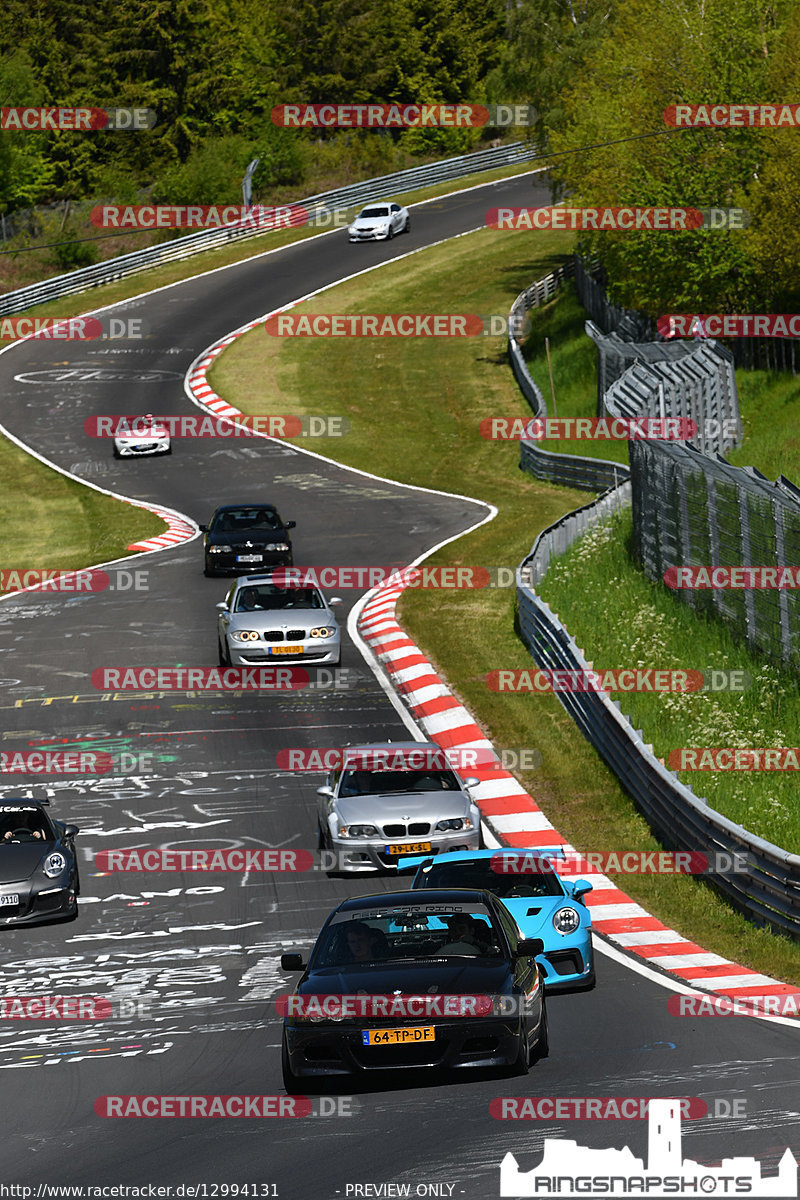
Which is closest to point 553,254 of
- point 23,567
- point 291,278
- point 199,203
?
point 291,278

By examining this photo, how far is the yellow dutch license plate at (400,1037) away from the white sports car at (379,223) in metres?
70.0

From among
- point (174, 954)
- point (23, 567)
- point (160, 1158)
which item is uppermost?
point (160, 1158)

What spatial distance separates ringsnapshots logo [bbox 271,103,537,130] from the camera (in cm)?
9862

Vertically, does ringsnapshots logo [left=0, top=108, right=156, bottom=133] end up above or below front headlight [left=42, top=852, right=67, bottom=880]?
above

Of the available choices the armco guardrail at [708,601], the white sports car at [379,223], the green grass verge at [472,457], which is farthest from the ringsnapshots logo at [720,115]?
the white sports car at [379,223]

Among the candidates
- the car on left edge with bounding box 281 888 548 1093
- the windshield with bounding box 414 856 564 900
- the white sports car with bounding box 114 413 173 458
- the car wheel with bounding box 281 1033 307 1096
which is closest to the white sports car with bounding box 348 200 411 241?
the white sports car with bounding box 114 413 173 458

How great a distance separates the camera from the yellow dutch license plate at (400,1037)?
37.4ft

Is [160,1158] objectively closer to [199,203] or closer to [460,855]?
[460,855]

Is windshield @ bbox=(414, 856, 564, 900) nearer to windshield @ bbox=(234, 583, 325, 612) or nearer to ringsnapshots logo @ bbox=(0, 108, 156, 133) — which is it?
windshield @ bbox=(234, 583, 325, 612)

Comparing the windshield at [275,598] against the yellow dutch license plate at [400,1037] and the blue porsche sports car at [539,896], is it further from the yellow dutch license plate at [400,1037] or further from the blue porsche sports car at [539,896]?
the yellow dutch license plate at [400,1037]

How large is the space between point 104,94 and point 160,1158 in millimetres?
99232

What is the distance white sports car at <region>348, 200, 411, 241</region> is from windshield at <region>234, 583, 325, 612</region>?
50.8 metres

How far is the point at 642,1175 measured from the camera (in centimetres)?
960

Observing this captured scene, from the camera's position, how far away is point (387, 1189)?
9617 mm
